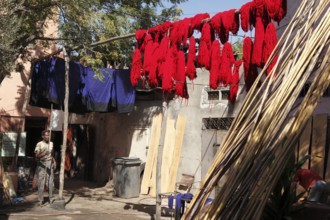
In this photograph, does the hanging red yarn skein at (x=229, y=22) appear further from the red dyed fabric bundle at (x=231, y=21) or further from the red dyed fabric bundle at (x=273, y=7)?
the red dyed fabric bundle at (x=273, y=7)

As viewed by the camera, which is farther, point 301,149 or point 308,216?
point 301,149

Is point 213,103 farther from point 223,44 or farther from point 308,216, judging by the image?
point 308,216

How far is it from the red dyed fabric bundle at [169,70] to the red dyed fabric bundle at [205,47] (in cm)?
61

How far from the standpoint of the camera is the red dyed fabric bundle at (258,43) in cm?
548

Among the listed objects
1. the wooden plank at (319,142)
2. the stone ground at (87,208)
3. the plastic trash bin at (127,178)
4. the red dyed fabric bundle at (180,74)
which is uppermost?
the red dyed fabric bundle at (180,74)

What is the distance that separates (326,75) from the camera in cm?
Answer: 216

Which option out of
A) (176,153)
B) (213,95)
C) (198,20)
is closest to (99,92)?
(176,153)

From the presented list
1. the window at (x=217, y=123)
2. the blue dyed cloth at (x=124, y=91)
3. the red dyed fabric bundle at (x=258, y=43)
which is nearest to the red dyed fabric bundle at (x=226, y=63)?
the red dyed fabric bundle at (x=258, y=43)

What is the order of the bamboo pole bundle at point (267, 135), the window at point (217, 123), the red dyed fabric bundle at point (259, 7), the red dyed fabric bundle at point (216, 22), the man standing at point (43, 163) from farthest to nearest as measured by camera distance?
the window at point (217, 123) < the man standing at point (43, 163) < the red dyed fabric bundle at point (216, 22) < the red dyed fabric bundle at point (259, 7) < the bamboo pole bundle at point (267, 135)

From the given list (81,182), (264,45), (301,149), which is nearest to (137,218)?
(301,149)

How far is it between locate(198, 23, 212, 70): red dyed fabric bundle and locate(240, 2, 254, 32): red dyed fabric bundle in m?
0.70

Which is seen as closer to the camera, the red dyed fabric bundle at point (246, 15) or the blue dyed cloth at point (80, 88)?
the red dyed fabric bundle at point (246, 15)

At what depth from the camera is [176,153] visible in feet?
38.9

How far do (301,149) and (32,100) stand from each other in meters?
7.62
